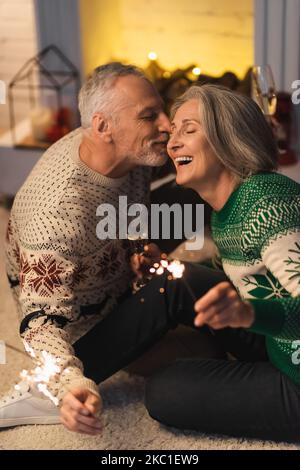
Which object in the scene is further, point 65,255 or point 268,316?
point 65,255

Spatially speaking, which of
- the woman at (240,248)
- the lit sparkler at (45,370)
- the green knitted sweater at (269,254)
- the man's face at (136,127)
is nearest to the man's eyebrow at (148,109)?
the man's face at (136,127)

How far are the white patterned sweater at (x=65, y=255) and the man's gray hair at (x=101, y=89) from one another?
74mm

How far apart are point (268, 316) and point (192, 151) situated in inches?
18.0

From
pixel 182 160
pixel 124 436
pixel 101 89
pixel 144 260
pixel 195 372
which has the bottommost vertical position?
pixel 124 436

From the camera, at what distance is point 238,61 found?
3344mm

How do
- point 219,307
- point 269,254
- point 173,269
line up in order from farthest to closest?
point 173,269 < point 269,254 < point 219,307

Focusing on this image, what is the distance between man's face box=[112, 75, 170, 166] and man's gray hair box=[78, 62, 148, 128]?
0.02 meters

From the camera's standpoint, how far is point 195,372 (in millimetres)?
1746

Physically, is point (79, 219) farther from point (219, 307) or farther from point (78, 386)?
point (219, 307)

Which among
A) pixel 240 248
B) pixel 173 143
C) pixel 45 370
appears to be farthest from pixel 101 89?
pixel 45 370

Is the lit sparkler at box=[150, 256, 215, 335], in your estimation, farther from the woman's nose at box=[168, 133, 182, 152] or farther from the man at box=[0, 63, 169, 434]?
the woman's nose at box=[168, 133, 182, 152]

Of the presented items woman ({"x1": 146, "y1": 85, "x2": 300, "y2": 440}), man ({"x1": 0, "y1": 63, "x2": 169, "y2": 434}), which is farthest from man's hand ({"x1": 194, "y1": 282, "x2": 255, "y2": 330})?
man ({"x1": 0, "y1": 63, "x2": 169, "y2": 434})

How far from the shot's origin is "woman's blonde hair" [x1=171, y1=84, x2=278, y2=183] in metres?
1.70

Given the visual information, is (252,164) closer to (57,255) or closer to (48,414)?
(57,255)
